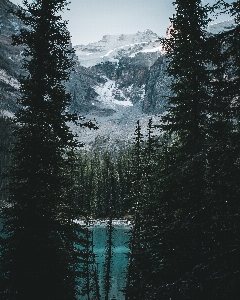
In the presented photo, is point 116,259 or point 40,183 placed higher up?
point 40,183

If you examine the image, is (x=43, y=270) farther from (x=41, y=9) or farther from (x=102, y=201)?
(x=102, y=201)

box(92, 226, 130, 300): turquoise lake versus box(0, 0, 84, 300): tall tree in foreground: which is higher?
box(0, 0, 84, 300): tall tree in foreground

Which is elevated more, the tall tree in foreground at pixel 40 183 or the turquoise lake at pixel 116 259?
the tall tree in foreground at pixel 40 183

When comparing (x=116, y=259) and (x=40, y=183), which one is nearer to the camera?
(x=40, y=183)

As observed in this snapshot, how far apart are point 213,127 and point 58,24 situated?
24.9 feet

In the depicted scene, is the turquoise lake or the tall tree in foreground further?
the turquoise lake

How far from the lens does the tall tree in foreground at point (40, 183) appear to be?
852 cm

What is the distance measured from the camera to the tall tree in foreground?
8516 millimetres

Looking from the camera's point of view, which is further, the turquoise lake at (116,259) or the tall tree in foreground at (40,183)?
the turquoise lake at (116,259)

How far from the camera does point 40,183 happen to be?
9188mm

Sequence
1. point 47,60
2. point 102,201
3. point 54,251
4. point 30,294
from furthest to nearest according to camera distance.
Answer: point 102,201 < point 47,60 < point 54,251 < point 30,294

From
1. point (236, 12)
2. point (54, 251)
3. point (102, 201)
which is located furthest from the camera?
point (102, 201)

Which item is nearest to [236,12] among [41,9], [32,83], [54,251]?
[32,83]

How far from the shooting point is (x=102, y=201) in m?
81.1
